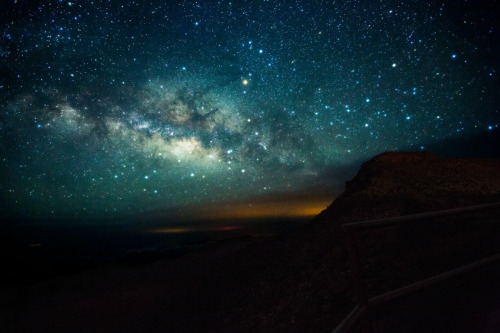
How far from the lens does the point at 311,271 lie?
10211 mm

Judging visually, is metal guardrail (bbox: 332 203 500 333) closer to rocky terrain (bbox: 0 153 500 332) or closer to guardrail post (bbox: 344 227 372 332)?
guardrail post (bbox: 344 227 372 332)

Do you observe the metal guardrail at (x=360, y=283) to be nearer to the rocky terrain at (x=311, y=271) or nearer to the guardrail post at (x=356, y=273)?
the guardrail post at (x=356, y=273)

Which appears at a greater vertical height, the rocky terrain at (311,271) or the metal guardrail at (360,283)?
the metal guardrail at (360,283)

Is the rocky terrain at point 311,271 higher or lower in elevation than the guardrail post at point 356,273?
lower

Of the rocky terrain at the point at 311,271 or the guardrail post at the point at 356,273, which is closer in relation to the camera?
the guardrail post at the point at 356,273

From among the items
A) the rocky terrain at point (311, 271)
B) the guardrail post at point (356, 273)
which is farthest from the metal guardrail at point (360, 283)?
the rocky terrain at point (311, 271)

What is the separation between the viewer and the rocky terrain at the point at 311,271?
7.57m

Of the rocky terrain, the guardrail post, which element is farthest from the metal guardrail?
the rocky terrain

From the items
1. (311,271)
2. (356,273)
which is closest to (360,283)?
(356,273)

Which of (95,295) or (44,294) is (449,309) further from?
(44,294)

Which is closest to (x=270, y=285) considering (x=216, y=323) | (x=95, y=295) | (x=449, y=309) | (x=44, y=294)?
(x=216, y=323)

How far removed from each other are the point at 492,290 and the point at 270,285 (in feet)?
29.2

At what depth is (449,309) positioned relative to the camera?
312 cm

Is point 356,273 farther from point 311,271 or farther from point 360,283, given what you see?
point 311,271
